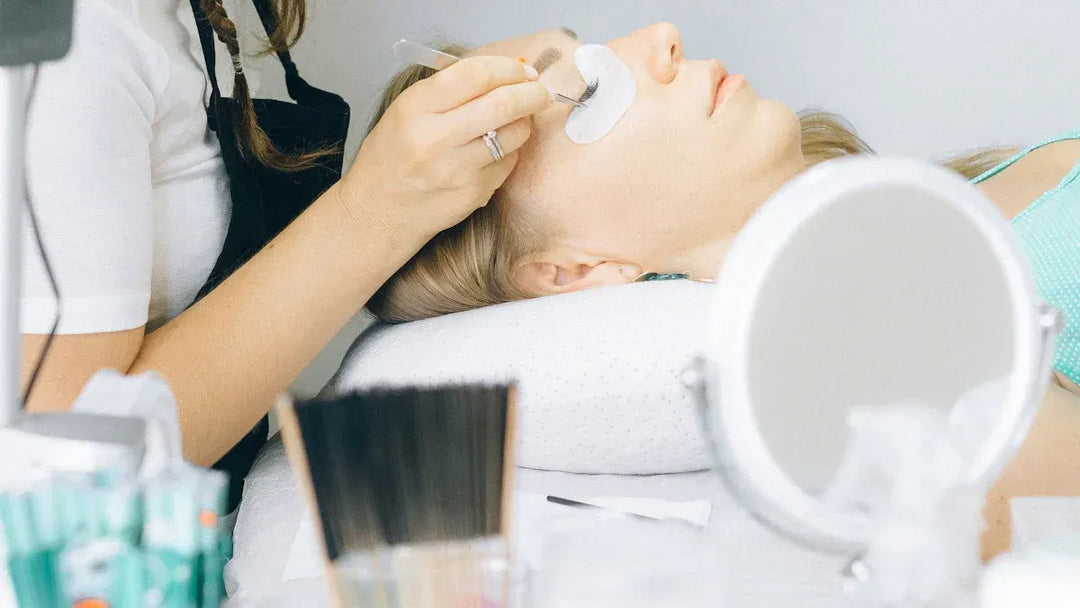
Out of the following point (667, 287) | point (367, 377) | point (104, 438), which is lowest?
point (367, 377)

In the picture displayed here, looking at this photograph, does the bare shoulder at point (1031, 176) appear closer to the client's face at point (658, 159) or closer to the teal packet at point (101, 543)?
the client's face at point (658, 159)

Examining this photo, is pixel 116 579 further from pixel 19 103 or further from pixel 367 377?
pixel 367 377

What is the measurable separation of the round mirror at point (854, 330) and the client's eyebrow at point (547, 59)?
0.43 metres

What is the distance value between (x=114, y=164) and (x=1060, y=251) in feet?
2.63

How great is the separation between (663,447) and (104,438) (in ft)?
1.58

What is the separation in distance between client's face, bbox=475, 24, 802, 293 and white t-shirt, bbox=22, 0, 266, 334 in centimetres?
30

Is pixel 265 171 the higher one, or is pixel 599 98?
pixel 599 98

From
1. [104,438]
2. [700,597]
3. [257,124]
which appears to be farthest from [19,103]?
[257,124]

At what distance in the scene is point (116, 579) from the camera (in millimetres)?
339

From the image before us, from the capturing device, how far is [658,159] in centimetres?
73

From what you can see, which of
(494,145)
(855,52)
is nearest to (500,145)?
(494,145)

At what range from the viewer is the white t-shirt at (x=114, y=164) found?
1.92 feet

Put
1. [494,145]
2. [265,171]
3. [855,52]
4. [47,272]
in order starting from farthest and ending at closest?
[855,52], [265,171], [494,145], [47,272]

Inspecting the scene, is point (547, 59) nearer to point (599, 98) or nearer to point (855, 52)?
point (599, 98)
